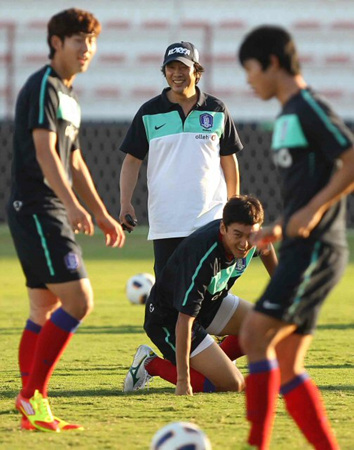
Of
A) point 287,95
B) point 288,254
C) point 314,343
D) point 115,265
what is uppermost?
point 287,95

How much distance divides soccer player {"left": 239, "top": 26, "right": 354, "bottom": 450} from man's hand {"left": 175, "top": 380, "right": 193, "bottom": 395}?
1.72m

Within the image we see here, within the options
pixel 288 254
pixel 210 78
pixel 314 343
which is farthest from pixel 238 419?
pixel 210 78

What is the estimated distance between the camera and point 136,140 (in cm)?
637

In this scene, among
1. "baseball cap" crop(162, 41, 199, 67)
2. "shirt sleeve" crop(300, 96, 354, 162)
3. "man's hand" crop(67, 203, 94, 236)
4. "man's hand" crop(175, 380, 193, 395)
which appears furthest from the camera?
"baseball cap" crop(162, 41, 199, 67)

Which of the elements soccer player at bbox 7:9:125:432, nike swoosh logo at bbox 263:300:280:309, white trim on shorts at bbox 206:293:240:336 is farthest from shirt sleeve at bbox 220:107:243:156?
nike swoosh logo at bbox 263:300:280:309

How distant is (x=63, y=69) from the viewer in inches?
182

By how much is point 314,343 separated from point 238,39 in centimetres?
1389

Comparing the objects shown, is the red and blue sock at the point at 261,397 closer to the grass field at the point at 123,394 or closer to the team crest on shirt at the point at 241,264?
the grass field at the point at 123,394

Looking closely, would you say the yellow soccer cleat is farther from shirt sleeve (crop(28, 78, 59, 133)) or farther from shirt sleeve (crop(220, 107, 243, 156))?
shirt sleeve (crop(220, 107, 243, 156))

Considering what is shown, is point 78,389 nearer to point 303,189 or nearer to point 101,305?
point 303,189

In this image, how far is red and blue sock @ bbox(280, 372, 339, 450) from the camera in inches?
148

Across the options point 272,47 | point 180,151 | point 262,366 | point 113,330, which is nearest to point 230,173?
point 180,151

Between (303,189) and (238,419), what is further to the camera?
(238,419)

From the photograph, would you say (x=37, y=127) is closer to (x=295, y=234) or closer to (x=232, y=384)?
(x=295, y=234)
